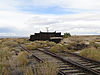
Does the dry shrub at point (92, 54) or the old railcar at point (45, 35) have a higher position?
the old railcar at point (45, 35)

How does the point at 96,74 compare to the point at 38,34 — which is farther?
the point at 38,34

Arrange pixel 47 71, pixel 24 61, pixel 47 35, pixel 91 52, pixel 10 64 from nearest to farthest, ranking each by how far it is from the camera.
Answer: pixel 47 71
pixel 10 64
pixel 24 61
pixel 91 52
pixel 47 35

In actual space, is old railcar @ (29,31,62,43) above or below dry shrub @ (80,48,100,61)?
above

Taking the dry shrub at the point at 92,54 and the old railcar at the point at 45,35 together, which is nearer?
the dry shrub at the point at 92,54

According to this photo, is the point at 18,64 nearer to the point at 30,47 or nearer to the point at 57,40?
the point at 30,47

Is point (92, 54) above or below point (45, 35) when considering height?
below

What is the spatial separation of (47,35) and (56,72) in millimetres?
37919

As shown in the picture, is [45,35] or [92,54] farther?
[45,35]

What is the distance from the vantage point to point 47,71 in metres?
7.59

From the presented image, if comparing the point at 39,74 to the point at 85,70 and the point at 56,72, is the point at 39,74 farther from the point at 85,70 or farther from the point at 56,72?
the point at 85,70

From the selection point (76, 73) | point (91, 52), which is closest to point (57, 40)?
point (91, 52)

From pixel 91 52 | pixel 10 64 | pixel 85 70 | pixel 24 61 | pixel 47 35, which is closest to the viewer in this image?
pixel 85 70

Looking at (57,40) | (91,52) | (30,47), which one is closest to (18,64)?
(91,52)

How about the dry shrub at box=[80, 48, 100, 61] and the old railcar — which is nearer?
the dry shrub at box=[80, 48, 100, 61]
